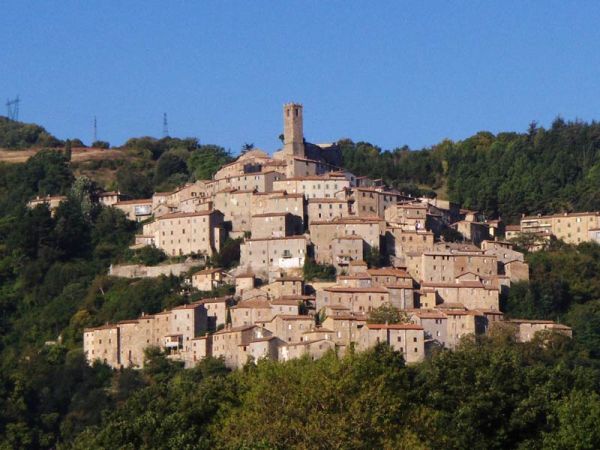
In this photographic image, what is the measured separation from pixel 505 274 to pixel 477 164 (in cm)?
2828

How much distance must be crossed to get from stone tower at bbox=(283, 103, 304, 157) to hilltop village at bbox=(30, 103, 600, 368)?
3.97 ft

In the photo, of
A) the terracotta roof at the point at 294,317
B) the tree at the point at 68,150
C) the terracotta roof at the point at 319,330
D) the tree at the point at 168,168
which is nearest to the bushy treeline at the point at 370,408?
the terracotta roof at the point at 319,330

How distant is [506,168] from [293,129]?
16.0 meters

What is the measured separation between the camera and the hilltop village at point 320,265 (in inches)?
2734

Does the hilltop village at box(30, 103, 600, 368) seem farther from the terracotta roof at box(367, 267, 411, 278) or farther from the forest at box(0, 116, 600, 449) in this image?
the forest at box(0, 116, 600, 449)

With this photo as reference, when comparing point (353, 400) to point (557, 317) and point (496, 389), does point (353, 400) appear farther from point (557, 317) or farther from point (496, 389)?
point (557, 317)

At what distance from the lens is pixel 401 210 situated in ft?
266

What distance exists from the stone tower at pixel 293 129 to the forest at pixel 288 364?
31.4 ft

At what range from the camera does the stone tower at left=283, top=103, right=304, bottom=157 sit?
9212 centimetres

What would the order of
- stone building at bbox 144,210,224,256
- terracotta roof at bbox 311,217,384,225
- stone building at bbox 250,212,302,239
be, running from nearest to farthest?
terracotta roof at bbox 311,217,384,225 → stone building at bbox 250,212,302,239 → stone building at bbox 144,210,224,256

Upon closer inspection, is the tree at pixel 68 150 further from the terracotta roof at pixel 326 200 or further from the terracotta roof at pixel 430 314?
the terracotta roof at pixel 430 314

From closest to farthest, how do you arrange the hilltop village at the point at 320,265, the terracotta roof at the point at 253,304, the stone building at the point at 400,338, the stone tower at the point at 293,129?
the stone building at the point at 400,338 < the hilltop village at the point at 320,265 < the terracotta roof at the point at 253,304 < the stone tower at the point at 293,129

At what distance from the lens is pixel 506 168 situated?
100625mm

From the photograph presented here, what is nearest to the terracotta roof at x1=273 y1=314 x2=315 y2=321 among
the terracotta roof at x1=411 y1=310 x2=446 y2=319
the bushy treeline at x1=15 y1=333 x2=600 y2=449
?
the terracotta roof at x1=411 y1=310 x2=446 y2=319
